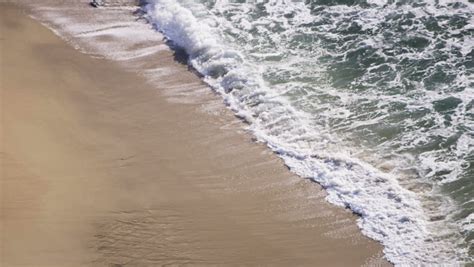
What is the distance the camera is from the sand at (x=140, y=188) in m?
7.69

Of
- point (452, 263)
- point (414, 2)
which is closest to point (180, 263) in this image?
point (452, 263)

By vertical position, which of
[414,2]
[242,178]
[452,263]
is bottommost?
[452,263]

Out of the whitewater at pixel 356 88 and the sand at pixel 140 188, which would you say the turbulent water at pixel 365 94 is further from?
the sand at pixel 140 188

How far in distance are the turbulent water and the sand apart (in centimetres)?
48

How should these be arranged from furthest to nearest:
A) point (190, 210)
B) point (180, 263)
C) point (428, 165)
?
point (428, 165) < point (190, 210) < point (180, 263)

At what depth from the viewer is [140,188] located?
27.9 feet

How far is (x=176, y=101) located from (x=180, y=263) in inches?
129

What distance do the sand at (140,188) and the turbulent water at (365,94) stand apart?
1.56ft

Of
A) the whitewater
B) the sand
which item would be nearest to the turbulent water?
the whitewater

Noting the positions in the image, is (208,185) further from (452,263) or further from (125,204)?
(452,263)

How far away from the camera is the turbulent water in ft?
27.2

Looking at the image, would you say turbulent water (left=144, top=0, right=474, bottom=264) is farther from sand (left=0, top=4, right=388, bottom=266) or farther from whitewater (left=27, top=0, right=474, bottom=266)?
sand (left=0, top=4, right=388, bottom=266)

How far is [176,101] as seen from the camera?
10.1m

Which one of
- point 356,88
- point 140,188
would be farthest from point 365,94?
point 140,188
